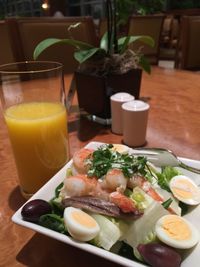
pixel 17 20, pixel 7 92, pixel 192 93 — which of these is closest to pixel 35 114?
pixel 7 92

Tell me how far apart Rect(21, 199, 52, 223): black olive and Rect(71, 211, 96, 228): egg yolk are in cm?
7

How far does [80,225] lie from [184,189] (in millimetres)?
261

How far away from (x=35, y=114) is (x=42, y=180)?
0.16 metres

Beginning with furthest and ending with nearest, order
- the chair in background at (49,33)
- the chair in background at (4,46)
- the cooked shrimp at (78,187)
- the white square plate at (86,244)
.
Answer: the chair in background at (4,46) → the chair in background at (49,33) → the cooked shrimp at (78,187) → the white square plate at (86,244)

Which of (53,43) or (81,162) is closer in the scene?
(81,162)

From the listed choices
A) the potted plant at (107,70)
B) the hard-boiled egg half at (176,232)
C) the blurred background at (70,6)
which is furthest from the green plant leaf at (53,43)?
the blurred background at (70,6)

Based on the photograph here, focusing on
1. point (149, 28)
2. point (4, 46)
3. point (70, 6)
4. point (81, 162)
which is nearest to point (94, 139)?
point (81, 162)

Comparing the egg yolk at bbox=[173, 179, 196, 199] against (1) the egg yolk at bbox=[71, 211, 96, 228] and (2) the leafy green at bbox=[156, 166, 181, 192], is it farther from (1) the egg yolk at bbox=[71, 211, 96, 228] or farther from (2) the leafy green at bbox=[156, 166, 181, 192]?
(1) the egg yolk at bbox=[71, 211, 96, 228]

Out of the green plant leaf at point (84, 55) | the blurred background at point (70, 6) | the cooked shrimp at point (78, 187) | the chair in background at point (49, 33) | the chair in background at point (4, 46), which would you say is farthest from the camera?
the blurred background at point (70, 6)

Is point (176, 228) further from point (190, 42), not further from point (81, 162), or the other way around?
point (190, 42)

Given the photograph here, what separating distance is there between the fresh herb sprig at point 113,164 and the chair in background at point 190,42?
1808mm

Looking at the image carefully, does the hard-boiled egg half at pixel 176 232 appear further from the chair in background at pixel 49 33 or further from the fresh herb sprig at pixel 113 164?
the chair in background at pixel 49 33

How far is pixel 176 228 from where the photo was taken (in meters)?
0.52

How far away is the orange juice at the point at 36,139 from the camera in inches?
26.4
